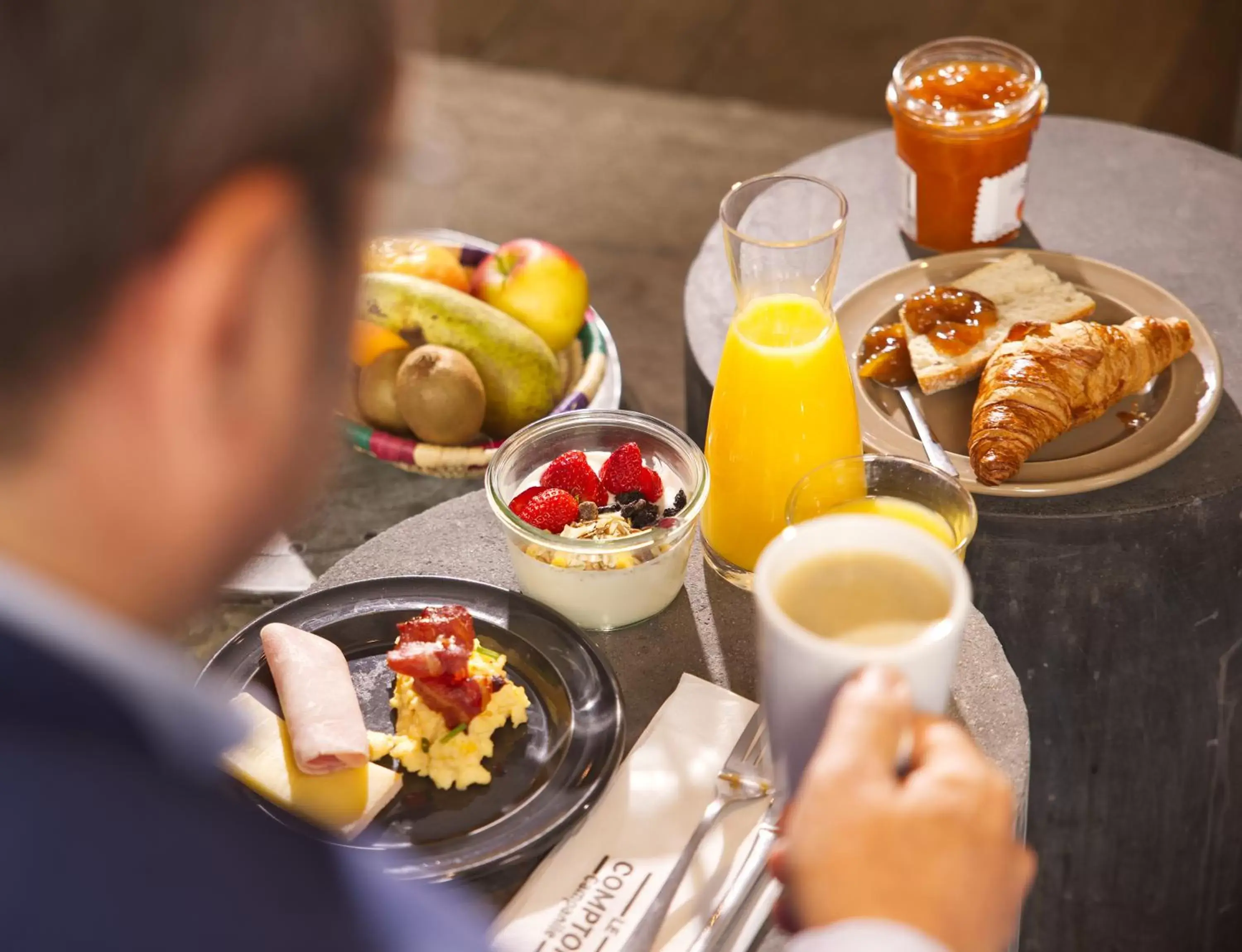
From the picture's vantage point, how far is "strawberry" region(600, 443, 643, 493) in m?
1.21

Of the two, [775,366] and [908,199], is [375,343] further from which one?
[775,366]

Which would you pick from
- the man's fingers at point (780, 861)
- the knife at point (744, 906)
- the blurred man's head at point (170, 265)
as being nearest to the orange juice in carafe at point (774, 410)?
the knife at point (744, 906)

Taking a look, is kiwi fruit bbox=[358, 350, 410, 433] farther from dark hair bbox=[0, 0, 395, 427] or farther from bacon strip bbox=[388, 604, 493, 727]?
dark hair bbox=[0, 0, 395, 427]

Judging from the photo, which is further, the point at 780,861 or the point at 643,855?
the point at 643,855

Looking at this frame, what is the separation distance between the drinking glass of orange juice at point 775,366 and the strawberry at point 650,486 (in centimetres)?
6

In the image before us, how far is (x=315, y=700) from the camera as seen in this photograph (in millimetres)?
1050

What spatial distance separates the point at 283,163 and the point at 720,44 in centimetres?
376

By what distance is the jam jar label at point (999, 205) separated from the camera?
5.65ft

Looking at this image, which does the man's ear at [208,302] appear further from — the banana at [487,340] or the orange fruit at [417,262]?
the orange fruit at [417,262]

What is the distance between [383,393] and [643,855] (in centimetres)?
106

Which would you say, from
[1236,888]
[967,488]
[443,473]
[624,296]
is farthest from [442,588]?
[624,296]

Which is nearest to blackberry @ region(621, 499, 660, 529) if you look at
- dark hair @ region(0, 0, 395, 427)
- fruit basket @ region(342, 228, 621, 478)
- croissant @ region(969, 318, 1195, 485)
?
croissant @ region(969, 318, 1195, 485)

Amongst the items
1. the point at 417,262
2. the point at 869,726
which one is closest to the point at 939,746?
the point at 869,726

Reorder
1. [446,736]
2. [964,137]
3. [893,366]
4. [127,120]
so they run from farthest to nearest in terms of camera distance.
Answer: [964,137] → [893,366] → [446,736] → [127,120]
